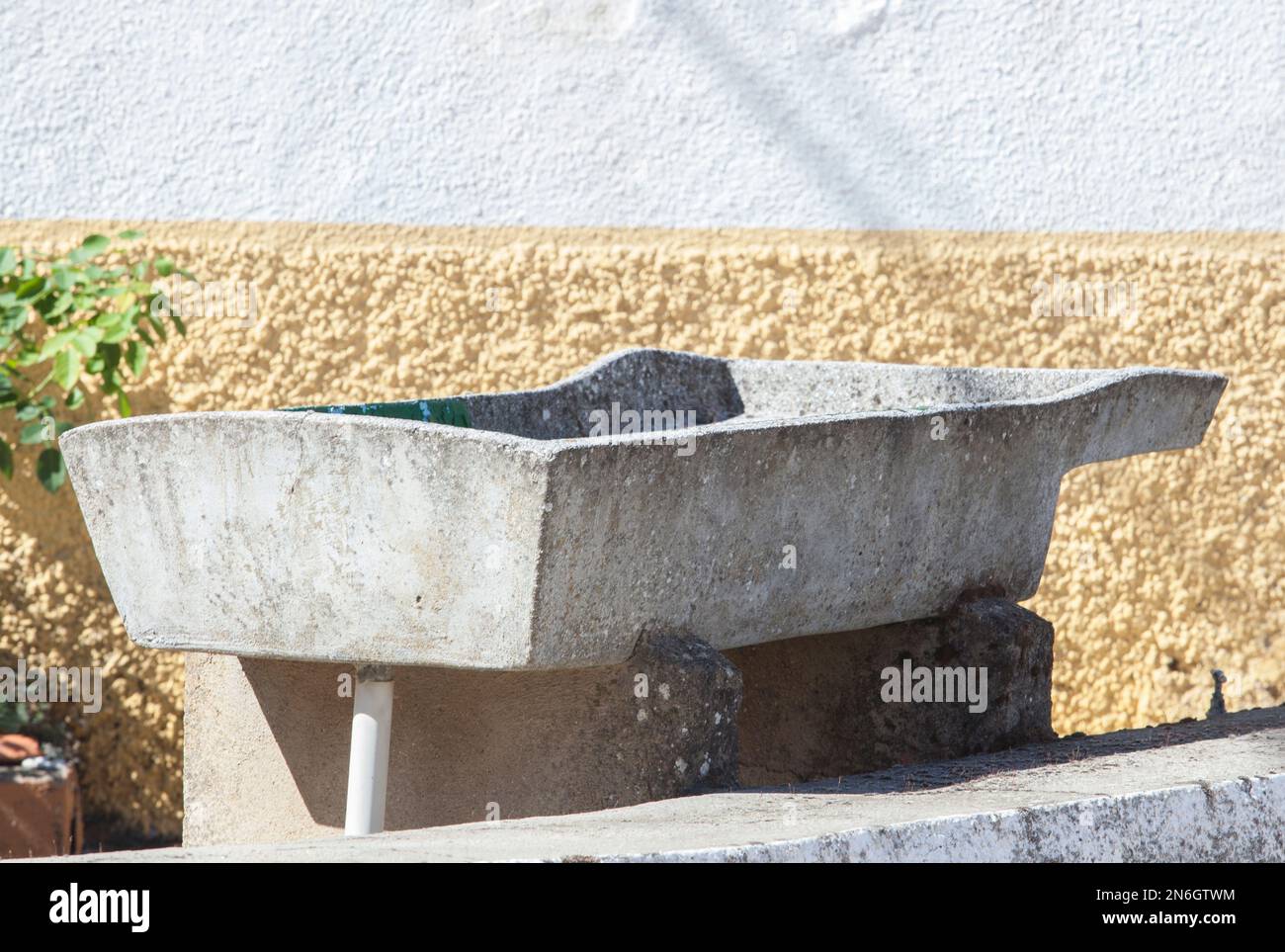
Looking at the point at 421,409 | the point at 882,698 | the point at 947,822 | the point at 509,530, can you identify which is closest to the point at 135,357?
the point at 421,409

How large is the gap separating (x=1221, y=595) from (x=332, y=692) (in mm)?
2869

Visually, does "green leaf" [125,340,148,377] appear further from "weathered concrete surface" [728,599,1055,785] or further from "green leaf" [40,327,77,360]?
"weathered concrete surface" [728,599,1055,785]

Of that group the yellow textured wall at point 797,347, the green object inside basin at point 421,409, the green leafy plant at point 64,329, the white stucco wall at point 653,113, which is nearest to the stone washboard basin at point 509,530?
the green object inside basin at point 421,409

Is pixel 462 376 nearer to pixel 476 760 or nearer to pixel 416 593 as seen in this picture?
pixel 476 760

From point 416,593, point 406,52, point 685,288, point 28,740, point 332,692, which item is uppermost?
point 406,52

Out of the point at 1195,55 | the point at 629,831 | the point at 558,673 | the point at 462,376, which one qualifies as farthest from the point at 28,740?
the point at 1195,55

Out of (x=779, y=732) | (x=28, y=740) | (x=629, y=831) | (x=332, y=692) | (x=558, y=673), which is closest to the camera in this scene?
(x=629, y=831)

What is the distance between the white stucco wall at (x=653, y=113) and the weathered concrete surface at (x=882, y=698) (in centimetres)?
172

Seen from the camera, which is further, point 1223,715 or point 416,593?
point 1223,715

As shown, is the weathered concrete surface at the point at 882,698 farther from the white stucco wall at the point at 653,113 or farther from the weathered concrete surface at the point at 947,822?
the white stucco wall at the point at 653,113

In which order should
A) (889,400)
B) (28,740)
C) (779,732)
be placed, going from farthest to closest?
(28,740) → (889,400) → (779,732)

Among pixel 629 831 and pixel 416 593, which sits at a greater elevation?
pixel 416 593

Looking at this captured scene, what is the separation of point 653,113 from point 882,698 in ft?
6.79

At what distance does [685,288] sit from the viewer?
4.84 m
